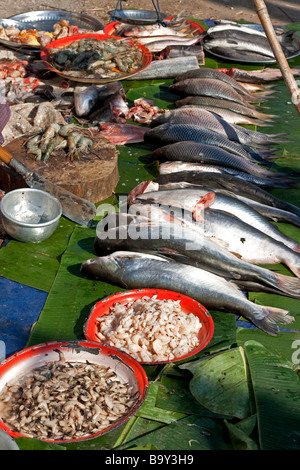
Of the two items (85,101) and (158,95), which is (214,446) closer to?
(85,101)

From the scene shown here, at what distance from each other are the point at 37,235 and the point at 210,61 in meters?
5.25

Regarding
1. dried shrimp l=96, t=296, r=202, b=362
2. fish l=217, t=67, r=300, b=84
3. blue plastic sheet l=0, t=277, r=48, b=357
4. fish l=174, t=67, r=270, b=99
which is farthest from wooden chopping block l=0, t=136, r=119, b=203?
fish l=217, t=67, r=300, b=84

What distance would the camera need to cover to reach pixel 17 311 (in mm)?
3969

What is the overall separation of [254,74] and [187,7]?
478cm

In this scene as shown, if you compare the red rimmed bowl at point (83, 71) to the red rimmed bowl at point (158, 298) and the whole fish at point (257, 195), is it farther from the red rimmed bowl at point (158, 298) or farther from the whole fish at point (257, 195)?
the red rimmed bowl at point (158, 298)

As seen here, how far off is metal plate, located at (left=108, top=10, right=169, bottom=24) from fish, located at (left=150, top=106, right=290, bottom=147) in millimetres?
3293

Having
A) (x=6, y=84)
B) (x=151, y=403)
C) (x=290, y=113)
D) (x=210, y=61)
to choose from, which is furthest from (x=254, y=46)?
(x=151, y=403)

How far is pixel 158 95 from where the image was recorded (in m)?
7.54

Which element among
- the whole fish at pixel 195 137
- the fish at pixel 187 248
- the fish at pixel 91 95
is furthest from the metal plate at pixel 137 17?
the fish at pixel 187 248

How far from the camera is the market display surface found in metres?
3.08

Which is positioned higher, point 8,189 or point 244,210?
point 244,210

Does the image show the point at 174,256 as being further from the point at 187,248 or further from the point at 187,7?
the point at 187,7

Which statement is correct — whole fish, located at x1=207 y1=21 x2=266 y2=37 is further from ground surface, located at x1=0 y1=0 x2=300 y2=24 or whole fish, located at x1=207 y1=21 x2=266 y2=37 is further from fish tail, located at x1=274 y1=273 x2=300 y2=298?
fish tail, located at x1=274 y1=273 x2=300 y2=298

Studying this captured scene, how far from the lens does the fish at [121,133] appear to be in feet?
20.8
